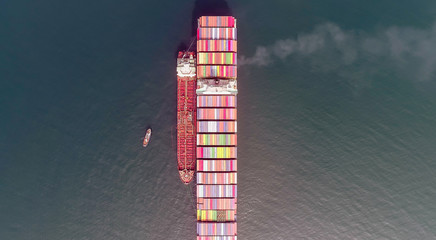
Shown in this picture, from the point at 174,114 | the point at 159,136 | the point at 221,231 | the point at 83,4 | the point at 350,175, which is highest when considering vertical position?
the point at 83,4

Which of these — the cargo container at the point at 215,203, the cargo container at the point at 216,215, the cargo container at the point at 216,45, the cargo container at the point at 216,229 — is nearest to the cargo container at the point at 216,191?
the cargo container at the point at 215,203

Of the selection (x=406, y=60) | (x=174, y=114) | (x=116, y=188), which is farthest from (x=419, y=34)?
(x=116, y=188)

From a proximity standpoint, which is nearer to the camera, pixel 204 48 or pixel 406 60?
pixel 204 48

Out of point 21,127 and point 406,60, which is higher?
point 406,60

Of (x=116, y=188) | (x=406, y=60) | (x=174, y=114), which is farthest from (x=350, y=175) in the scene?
(x=116, y=188)

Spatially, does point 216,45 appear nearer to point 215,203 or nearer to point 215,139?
point 215,139

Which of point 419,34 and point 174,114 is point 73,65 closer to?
point 174,114

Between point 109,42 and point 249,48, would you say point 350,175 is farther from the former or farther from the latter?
point 109,42
